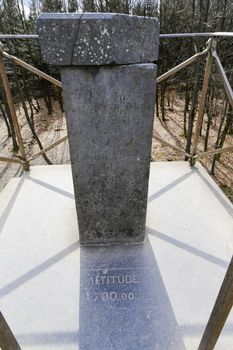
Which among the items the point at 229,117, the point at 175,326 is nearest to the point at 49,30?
the point at 175,326

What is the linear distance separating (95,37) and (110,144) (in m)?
0.77

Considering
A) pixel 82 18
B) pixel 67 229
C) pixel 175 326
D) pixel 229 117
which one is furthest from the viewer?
pixel 229 117

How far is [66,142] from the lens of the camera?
1003cm

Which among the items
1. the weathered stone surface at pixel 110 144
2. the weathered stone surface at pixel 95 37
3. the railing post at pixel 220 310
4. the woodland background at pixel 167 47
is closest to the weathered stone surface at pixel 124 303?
the weathered stone surface at pixel 110 144

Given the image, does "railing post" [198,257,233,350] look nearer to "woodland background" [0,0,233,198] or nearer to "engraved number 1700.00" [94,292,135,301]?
"engraved number 1700.00" [94,292,135,301]

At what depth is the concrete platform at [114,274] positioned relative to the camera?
1.91 m

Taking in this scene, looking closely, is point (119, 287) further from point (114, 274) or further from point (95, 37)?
point (95, 37)

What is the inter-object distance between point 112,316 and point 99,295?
19cm

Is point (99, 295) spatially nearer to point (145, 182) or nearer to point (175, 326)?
point (175, 326)

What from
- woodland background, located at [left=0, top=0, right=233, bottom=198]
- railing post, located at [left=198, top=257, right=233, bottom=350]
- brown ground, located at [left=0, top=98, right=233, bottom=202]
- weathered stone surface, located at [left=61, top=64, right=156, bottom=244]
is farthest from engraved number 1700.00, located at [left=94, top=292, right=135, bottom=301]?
woodland background, located at [left=0, top=0, right=233, bottom=198]

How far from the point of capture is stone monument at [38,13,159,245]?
170 centimetres

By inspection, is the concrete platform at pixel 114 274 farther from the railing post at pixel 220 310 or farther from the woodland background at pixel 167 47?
the woodland background at pixel 167 47

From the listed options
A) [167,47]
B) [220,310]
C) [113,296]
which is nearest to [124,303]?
[113,296]

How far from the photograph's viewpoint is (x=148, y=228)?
2.74 meters
